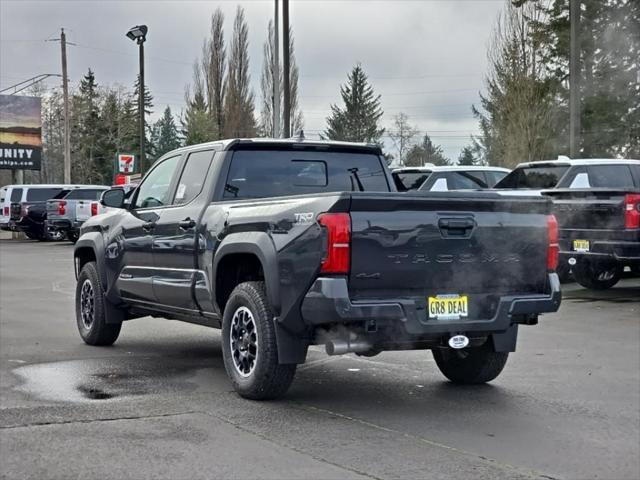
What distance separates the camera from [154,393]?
6.47 m

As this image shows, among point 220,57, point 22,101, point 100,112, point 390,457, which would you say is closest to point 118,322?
point 390,457

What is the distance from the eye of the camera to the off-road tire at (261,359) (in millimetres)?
6031

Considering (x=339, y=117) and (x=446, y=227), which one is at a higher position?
(x=339, y=117)

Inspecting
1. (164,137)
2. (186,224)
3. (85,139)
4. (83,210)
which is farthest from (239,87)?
(186,224)

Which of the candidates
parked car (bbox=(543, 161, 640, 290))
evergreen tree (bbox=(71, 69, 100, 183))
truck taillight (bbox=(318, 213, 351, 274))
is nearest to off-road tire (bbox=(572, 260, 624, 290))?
parked car (bbox=(543, 161, 640, 290))

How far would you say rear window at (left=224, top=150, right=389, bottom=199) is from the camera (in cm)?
727

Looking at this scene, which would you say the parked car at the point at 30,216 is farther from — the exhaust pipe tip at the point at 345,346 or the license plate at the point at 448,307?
the license plate at the point at 448,307

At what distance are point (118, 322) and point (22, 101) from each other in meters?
42.7

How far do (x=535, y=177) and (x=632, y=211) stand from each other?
2.77 m

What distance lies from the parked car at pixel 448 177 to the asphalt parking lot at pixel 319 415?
6.99 meters

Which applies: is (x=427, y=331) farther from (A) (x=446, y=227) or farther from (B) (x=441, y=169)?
(B) (x=441, y=169)

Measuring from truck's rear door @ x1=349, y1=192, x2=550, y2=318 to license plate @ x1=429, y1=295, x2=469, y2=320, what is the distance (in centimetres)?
3

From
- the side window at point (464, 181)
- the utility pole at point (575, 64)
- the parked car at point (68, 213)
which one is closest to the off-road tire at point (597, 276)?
the utility pole at point (575, 64)

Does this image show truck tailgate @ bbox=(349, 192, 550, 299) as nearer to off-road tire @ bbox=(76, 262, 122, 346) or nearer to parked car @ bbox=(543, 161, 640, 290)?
off-road tire @ bbox=(76, 262, 122, 346)
